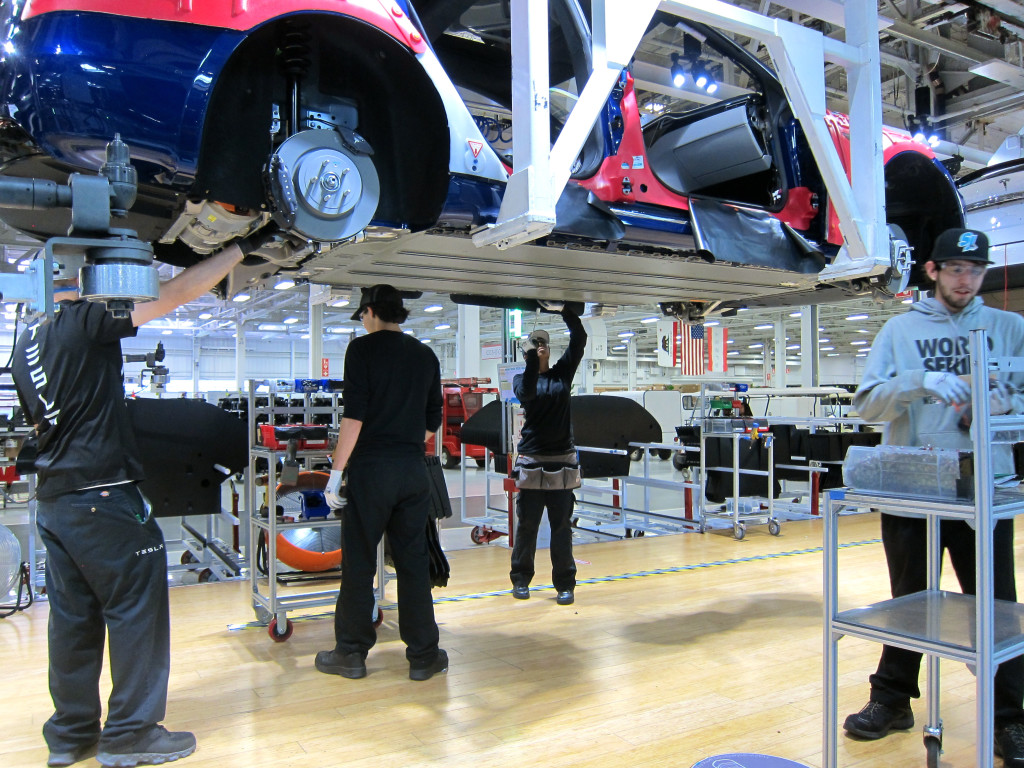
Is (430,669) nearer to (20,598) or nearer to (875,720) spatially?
(875,720)

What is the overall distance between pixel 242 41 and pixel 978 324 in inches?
93.8

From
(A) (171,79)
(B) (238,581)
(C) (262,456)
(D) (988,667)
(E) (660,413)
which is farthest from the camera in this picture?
(E) (660,413)

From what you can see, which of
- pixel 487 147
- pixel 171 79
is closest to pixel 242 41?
pixel 171 79

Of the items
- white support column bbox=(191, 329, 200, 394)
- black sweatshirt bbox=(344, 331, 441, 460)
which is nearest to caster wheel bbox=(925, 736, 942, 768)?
black sweatshirt bbox=(344, 331, 441, 460)

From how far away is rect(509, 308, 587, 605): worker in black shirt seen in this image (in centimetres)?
451

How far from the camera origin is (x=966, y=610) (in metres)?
2.11

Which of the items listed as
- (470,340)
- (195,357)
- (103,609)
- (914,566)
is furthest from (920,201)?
(195,357)

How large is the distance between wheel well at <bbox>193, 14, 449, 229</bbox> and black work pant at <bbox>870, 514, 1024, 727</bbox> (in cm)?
194

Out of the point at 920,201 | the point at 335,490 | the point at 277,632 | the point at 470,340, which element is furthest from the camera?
the point at 470,340

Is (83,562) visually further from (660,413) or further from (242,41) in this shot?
(660,413)

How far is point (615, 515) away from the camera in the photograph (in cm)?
793

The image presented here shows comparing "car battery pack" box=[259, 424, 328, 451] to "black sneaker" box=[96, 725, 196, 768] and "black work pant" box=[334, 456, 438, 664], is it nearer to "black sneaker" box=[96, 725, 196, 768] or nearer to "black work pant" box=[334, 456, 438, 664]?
"black work pant" box=[334, 456, 438, 664]

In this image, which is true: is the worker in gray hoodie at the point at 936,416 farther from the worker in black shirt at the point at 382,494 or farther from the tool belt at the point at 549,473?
the tool belt at the point at 549,473

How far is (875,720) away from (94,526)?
267 cm
